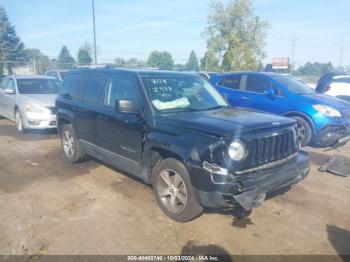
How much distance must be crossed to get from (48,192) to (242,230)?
3192mm

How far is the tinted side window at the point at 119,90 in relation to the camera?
477 centimetres

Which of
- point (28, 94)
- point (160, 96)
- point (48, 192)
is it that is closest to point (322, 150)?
point (160, 96)

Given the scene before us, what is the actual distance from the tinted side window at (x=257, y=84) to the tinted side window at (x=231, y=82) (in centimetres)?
37

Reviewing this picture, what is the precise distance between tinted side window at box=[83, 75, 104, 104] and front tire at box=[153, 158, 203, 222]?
2.01 m

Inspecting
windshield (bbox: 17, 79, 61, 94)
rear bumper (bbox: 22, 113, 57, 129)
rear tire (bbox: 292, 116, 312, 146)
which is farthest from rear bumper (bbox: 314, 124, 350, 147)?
windshield (bbox: 17, 79, 61, 94)

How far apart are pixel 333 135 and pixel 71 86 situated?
245 inches

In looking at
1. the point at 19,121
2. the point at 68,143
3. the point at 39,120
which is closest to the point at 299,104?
the point at 68,143

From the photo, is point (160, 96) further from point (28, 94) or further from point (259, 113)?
point (28, 94)

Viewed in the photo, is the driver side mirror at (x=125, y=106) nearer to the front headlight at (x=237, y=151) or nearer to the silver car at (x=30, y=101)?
the front headlight at (x=237, y=151)

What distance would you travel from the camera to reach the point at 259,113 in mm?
4715

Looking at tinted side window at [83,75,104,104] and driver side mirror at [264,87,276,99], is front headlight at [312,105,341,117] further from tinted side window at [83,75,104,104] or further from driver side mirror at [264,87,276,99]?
tinted side window at [83,75,104,104]

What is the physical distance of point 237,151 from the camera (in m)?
3.66

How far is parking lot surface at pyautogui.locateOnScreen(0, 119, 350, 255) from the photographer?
3609 mm

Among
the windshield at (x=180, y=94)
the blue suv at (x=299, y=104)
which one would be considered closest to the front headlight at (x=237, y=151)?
the windshield at (x=180, y=94)
